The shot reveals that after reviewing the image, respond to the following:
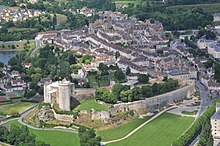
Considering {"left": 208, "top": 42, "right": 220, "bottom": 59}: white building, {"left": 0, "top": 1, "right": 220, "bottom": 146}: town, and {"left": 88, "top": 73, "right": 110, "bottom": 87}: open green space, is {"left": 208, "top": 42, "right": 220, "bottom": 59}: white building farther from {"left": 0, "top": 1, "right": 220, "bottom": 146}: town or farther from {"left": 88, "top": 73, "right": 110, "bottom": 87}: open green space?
{"left": 88, "top": 73, "right": 110, "bottom": 87}: open green space

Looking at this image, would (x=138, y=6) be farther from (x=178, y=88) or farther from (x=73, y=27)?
(x=178, y=88)

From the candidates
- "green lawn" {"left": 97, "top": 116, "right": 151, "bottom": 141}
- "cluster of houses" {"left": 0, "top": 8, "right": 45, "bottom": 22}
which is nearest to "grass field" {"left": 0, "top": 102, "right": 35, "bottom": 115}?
"green lawn" {"left": 97, "top": 116, "right": 151, "bottom": 141}

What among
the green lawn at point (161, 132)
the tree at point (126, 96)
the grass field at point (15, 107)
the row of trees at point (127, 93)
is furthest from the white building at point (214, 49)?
the grass field at point (15, 107)

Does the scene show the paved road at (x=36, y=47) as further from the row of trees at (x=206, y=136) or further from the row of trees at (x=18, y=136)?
the row of trees at (x=206, y=136)

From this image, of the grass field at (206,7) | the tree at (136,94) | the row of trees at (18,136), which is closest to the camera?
the row of trees at (18,136)

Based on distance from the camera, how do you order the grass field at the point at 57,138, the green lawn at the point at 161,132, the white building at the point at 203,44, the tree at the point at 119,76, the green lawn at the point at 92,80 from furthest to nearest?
1. the white building at the point at 203,44
2. the tree at the point at 119,76
3. the green lawn at the point at 92,80
4. the grass field at the point at 57,138
5. the green lawn at the point at 161,132

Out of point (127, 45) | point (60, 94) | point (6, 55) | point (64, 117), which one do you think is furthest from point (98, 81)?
point (6, 55)

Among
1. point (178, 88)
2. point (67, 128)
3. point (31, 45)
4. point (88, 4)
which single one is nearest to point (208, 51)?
point (178, 88)
